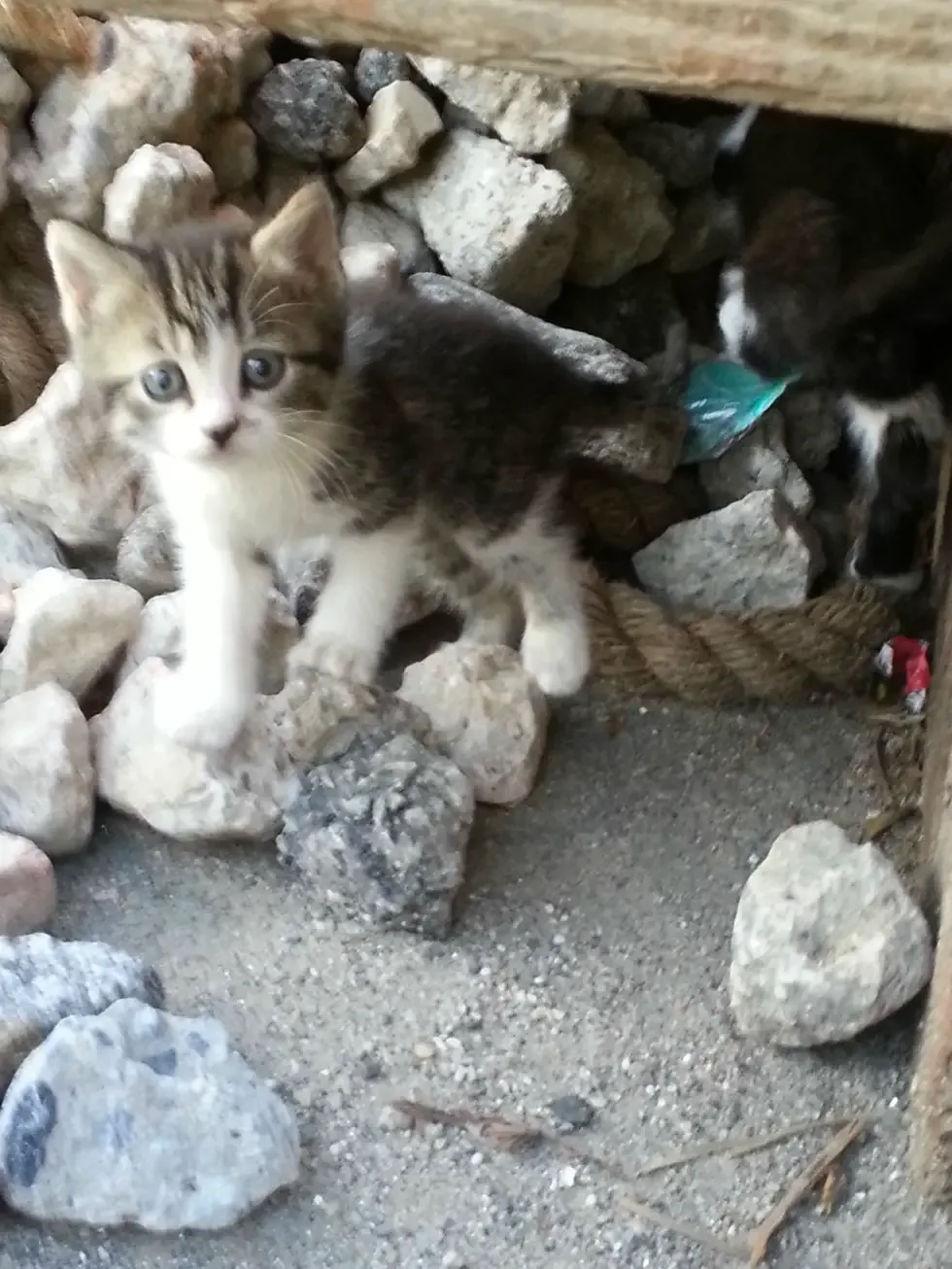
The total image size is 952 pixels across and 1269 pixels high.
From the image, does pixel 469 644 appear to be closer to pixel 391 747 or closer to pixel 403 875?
pixel 391 747

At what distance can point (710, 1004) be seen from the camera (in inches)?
46.9

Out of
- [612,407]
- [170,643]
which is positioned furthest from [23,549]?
[612,407]

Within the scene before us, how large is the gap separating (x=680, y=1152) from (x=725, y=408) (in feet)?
2.88

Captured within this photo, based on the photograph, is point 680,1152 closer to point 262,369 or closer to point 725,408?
point 262,369

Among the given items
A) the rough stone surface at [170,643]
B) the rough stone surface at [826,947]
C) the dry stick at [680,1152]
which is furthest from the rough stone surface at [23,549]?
the rough stone surface at [826,947]

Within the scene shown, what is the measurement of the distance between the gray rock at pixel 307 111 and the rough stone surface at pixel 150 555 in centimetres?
45

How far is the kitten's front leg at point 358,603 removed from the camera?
1.39m

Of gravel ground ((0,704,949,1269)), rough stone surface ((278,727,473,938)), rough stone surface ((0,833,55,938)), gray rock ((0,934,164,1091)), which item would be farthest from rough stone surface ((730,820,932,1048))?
rough stone surface ((0,833,55,938))

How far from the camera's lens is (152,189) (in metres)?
1.45

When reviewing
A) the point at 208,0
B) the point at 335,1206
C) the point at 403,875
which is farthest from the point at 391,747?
the point at 208,0

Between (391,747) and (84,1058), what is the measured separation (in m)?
0.41

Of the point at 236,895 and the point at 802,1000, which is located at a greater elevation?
the point at 802,1000

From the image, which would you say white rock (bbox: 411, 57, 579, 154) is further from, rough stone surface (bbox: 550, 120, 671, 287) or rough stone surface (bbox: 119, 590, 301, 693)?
rough stone surface (bbox: 119, 590, 301, 693)

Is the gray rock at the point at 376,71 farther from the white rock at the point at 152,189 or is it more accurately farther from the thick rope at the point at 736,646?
the thick rope at the point at 736,646
